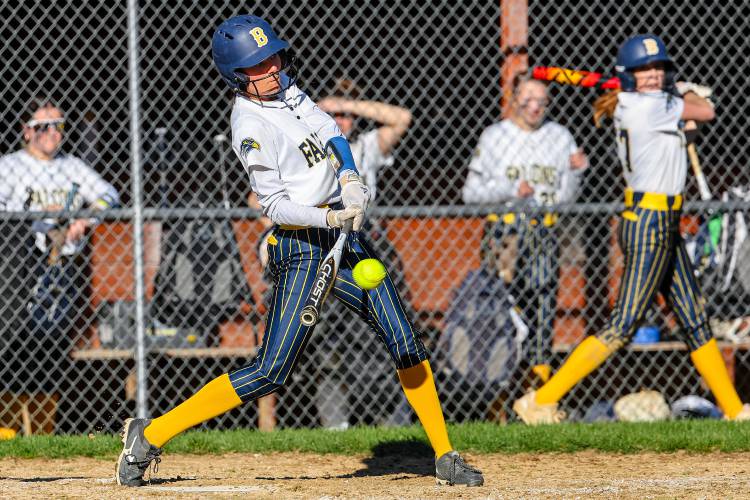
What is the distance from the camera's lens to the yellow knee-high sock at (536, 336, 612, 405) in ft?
21.0

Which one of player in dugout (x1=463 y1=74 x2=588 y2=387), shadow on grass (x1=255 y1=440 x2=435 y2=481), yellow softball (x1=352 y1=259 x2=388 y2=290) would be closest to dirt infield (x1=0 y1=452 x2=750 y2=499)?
shadow on grass (x1=255 y1=440 x2=435 y2=481)

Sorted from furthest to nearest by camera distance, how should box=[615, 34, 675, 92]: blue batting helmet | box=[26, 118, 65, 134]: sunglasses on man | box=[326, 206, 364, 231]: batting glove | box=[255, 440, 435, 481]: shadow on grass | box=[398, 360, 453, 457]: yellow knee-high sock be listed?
box=[26, 118, 65, 134]: sunglasses on man, box=[615, 34, 675, 92]: blue batting helmet, box=[255, 440, 435, 481]: shadow on grass, box=[398, 360, 453, 457]: yellow knee-high sock, box=[326, 206, 364, 231]: batting glove

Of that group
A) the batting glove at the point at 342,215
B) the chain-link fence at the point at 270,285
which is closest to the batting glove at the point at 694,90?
the chain-link fence at the point at 270,285

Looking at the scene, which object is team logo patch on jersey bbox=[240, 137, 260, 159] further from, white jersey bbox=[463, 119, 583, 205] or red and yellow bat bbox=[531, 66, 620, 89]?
white jersey bbox=[463, 119, 583, 205]

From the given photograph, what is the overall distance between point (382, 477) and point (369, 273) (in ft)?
3.70

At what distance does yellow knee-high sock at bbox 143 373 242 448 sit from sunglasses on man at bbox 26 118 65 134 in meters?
3.09

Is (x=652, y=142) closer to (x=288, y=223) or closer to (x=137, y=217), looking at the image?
(x=288, y=223)

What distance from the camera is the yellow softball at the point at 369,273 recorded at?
14.9 ft

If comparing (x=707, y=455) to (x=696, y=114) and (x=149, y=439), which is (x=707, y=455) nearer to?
(x=696, y=114)

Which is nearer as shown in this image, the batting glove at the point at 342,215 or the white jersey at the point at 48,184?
the batting glove at the point at 342,215

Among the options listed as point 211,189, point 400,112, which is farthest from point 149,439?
point 211,189

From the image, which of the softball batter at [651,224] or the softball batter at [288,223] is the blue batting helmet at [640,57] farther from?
the softball batter at [288,223]

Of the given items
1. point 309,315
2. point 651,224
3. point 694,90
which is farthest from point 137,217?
point 694,90

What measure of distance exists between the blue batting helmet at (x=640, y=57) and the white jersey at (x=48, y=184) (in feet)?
10.0
